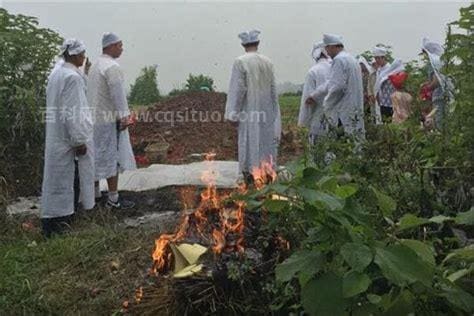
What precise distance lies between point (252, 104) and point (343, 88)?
1019 mm

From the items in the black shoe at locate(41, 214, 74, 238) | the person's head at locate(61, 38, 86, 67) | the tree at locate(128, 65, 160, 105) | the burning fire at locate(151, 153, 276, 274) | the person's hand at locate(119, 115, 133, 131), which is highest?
the person's head at locate(61, 38, 86, 67)

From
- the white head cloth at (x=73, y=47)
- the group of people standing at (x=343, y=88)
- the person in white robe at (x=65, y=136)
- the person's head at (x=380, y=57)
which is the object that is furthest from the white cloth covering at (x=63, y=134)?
the person's head at (x=380, y=57)

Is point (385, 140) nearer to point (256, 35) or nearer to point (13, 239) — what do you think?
point (13, 239)

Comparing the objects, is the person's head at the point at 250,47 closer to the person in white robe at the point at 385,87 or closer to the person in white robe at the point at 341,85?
the person in white robe at the point at 341,85

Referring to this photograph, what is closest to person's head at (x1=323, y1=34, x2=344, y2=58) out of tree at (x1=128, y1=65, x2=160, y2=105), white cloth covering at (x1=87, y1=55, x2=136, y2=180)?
white cloth covering at (x1=87, y1=55, x2=136, y2=180)

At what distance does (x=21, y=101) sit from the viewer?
743 cm

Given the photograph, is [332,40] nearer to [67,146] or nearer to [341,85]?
[341,85]

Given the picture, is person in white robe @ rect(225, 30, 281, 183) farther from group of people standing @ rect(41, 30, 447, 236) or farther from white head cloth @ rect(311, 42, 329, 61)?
white head cloth @ rect(311, 42, 329, 61)

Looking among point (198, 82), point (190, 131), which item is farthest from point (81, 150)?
point (198, 82)

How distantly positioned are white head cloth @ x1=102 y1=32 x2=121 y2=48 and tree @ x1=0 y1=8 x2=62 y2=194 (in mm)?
1088

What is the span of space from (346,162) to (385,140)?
0.45 meters

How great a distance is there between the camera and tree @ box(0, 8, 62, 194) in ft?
24.2

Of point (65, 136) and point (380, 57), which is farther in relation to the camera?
point (380, 57)

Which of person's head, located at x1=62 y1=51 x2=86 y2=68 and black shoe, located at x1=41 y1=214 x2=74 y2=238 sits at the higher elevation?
person's head, located at x1=62 y1=51 x2=86 y2=68
